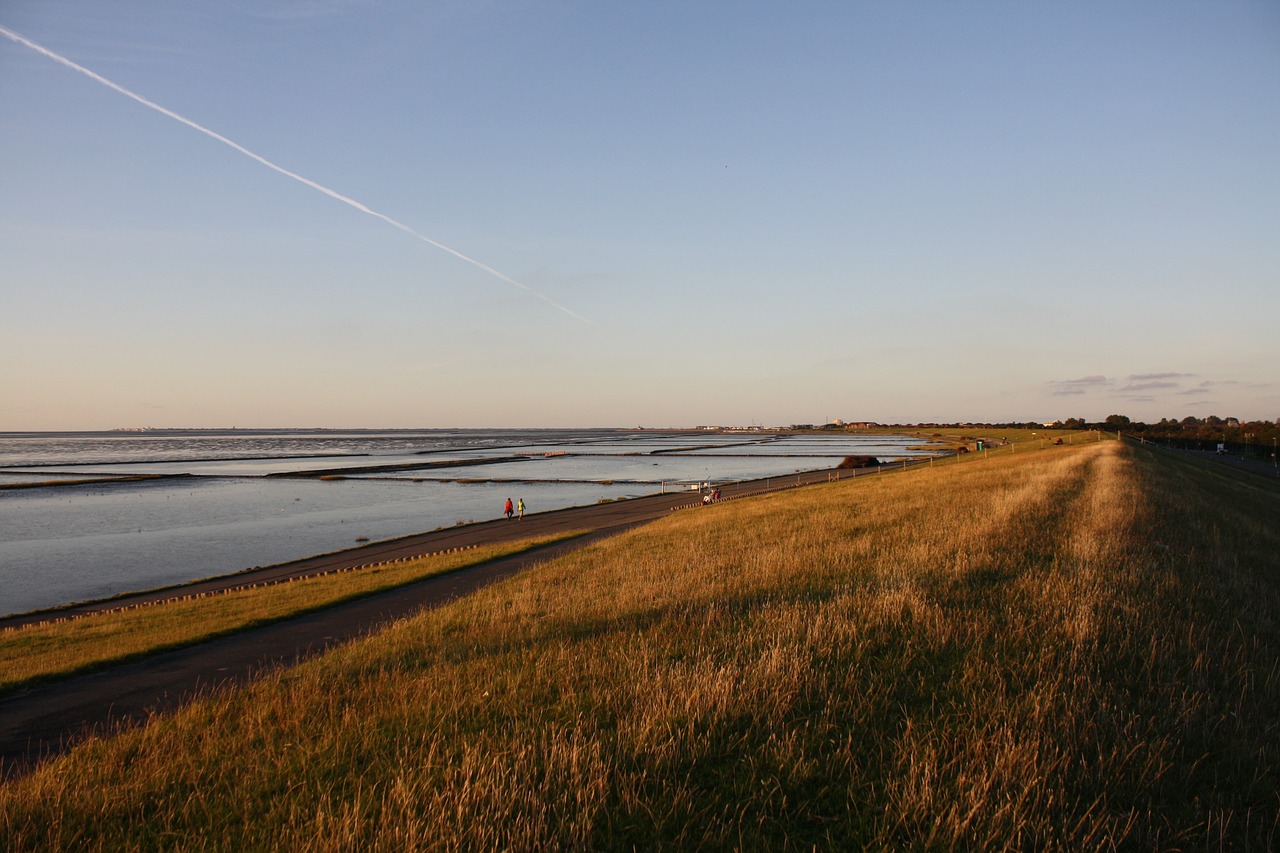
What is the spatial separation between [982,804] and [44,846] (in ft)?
23.0

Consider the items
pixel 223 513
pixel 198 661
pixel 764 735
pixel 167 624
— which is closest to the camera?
pixel 764 735

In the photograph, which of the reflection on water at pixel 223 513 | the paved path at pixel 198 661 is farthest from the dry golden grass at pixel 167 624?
the reflection on water at pixel 223 513

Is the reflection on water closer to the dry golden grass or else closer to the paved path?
the paved path

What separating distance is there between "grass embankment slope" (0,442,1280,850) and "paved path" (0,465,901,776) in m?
2.78

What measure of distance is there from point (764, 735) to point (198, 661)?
46.1ft

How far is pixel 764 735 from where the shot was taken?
5.75 m

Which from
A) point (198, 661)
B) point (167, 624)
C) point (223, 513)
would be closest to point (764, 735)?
point (198, 661)

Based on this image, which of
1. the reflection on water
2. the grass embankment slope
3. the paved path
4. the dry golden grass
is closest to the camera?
the grass embankment slope

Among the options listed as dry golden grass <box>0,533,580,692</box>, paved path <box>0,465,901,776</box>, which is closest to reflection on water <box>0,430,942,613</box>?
paved path <box>0,465,901,776</box>

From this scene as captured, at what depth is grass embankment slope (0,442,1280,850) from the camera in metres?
4.57

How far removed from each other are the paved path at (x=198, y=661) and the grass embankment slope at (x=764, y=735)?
278 cm

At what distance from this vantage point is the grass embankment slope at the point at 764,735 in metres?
4.57

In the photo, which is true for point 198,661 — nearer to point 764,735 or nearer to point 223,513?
point 764,735

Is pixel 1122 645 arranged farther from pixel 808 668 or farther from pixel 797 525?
pixel 797 525
